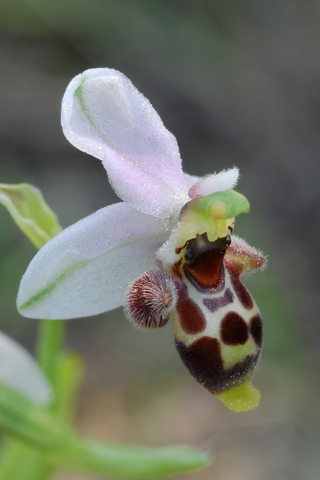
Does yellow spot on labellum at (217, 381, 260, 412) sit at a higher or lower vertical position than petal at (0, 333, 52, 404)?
lower

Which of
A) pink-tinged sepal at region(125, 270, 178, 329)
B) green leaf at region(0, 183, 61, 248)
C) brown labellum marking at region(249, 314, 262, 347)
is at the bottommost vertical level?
pink-tinged sepal at region(125, 270, 178, 329)

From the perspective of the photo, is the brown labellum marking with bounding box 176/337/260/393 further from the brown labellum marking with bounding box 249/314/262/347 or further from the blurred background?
the blurred background

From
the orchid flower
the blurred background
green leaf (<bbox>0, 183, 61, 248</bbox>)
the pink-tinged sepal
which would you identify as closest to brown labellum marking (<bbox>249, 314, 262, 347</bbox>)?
the orchid flower

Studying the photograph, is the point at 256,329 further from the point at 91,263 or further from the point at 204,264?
the point at 91,263

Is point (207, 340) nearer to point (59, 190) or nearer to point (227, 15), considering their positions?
point (59, 190)

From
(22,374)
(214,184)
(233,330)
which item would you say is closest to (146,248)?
(214,184)

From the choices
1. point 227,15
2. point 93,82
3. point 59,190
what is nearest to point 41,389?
point 93,82

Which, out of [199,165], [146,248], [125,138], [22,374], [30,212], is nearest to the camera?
[125,138]
